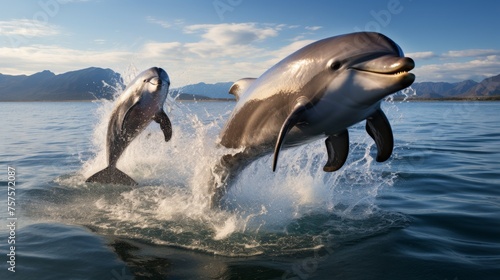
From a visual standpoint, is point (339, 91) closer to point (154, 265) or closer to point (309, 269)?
point (309, 269)

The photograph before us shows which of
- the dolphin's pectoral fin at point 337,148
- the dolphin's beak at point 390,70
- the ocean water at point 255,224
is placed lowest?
the ocean water at point 255,224

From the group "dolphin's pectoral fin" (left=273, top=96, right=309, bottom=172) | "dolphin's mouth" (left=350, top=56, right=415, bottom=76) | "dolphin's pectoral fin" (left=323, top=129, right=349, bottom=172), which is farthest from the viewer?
"dolphin's pectoral fin" (left=323, top=129, right=349, bottom=172)

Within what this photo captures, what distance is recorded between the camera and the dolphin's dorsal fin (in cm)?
809

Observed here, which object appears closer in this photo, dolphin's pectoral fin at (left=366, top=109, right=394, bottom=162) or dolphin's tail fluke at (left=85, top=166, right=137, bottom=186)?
dolphin's pectoral fin at (left=366, top=109, right=394, bottom=162)

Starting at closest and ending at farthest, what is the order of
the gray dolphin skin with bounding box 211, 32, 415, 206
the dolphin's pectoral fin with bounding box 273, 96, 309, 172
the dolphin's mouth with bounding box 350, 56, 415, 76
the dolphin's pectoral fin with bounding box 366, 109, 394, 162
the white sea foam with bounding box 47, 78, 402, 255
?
the dolphin's mouth with bounding box 350, 56, 415, 76
the gray dolphin skin with bounding box 211, 32, 415, 206
the dolphin's pectoral fin with bounding box 273, 96, 309, 172
the dolphin's pectoral fin with bounding box 366, 109, 394, 162
the white sea foam with bounding box 47, 78, 402, 255

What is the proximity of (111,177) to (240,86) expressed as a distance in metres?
5.24

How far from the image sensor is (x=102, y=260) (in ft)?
22.5

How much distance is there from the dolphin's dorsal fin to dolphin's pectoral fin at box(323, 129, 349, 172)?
76.4 inches

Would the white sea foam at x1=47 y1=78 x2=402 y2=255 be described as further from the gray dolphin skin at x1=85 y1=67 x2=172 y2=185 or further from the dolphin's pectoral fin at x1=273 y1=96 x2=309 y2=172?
the dolphin's pectoral fin at x1=273 y1=96 x2=309 y2=172

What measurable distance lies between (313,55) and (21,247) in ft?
20.4

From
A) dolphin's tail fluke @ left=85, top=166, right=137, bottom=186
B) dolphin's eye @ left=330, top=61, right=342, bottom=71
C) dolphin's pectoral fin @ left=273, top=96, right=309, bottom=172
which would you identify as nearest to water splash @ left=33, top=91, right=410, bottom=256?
dolphin's tail fluke @ left=85, top=166, right=137, bottom=186

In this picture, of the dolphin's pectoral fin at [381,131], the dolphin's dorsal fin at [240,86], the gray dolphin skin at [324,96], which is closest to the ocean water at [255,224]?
the dolphin's dorsal fin at [240,86]

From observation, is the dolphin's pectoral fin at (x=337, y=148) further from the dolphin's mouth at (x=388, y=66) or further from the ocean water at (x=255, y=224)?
the dolphin's mouth at (x=388, y=66)

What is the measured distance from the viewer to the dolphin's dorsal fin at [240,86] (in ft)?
26.5
